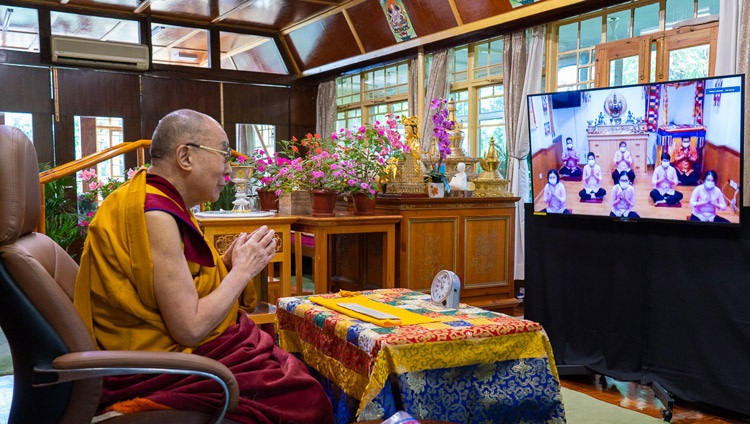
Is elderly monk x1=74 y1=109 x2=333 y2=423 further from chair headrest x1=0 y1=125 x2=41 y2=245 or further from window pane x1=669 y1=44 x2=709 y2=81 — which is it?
window pane x1=669 y1=44 x2=709 y2=81

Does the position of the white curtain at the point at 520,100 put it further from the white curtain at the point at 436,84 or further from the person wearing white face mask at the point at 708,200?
the person wearing white face mask at the point at 708,200

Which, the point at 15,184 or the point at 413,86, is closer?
the point at 15,184

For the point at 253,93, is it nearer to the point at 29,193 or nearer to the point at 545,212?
the point at 545,212

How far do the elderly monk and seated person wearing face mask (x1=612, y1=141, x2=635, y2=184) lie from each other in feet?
6.71

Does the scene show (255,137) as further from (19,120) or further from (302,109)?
(19,120)

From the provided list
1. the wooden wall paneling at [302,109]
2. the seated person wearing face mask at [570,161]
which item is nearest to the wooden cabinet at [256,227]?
the seated person wearing face mask at [570,161]

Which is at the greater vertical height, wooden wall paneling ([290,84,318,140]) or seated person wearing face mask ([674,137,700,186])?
wooden wall paneling ([290,84,318,140])

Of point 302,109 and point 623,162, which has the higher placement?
point 302,109

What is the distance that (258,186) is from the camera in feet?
14.9

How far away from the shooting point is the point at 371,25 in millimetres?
7535

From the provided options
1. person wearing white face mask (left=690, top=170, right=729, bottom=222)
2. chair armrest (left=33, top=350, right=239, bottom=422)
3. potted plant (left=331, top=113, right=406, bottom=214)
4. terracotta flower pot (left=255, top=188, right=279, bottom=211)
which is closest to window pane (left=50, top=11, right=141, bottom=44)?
terracotta flower pot (left=255, top=188, right=279, bottom=211)

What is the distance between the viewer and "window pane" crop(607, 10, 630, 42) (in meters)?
5.29

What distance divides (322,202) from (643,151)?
74.8 inches

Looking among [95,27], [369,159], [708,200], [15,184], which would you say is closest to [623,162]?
[708,200]
